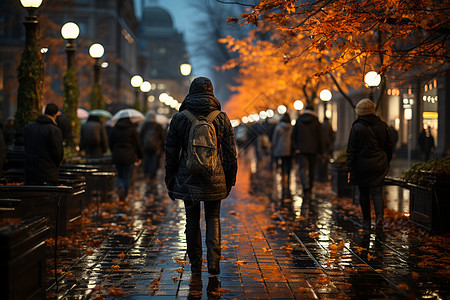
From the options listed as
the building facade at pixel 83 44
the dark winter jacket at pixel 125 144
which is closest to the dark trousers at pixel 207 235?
the dark winter jacket at pixel 125 144

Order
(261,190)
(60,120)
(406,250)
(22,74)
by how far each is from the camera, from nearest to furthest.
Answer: (406,250)
(22,74)
(60,120)
(261,190)

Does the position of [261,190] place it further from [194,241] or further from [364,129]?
[194,241]

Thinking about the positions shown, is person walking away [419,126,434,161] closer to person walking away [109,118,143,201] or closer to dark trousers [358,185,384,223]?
dark trousers [358,185,384,223]

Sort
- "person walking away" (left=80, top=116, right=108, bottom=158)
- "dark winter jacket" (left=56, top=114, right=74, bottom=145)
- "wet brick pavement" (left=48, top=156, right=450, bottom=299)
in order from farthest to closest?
"person walking away" (left=80, top=116, right=108, bottom=158), "dark winter jacket" (left=56, top=114, right=74, bottom=145), "wet brick pavement" (left=48, top=156, right=450, bottom=299)

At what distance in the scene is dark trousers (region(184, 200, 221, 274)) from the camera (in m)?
6.77

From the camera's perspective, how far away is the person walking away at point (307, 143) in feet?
49.5

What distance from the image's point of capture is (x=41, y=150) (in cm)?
926

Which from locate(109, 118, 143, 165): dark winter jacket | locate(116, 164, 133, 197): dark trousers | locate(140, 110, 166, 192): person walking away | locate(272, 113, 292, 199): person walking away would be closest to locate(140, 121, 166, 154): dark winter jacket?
locate(140, 110, 166, 192): person walking away

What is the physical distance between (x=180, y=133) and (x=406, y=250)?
3.46 metres

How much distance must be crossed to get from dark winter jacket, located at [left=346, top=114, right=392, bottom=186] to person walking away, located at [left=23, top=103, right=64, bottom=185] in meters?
4.27

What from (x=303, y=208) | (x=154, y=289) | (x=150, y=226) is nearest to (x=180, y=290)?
(x=154, y=289)

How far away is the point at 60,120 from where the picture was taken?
1490 centimetres

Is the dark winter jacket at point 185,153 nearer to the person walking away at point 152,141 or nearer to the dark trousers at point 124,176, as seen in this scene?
the dark trousers at point 124,176

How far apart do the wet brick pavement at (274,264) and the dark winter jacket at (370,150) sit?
84 centimetres
